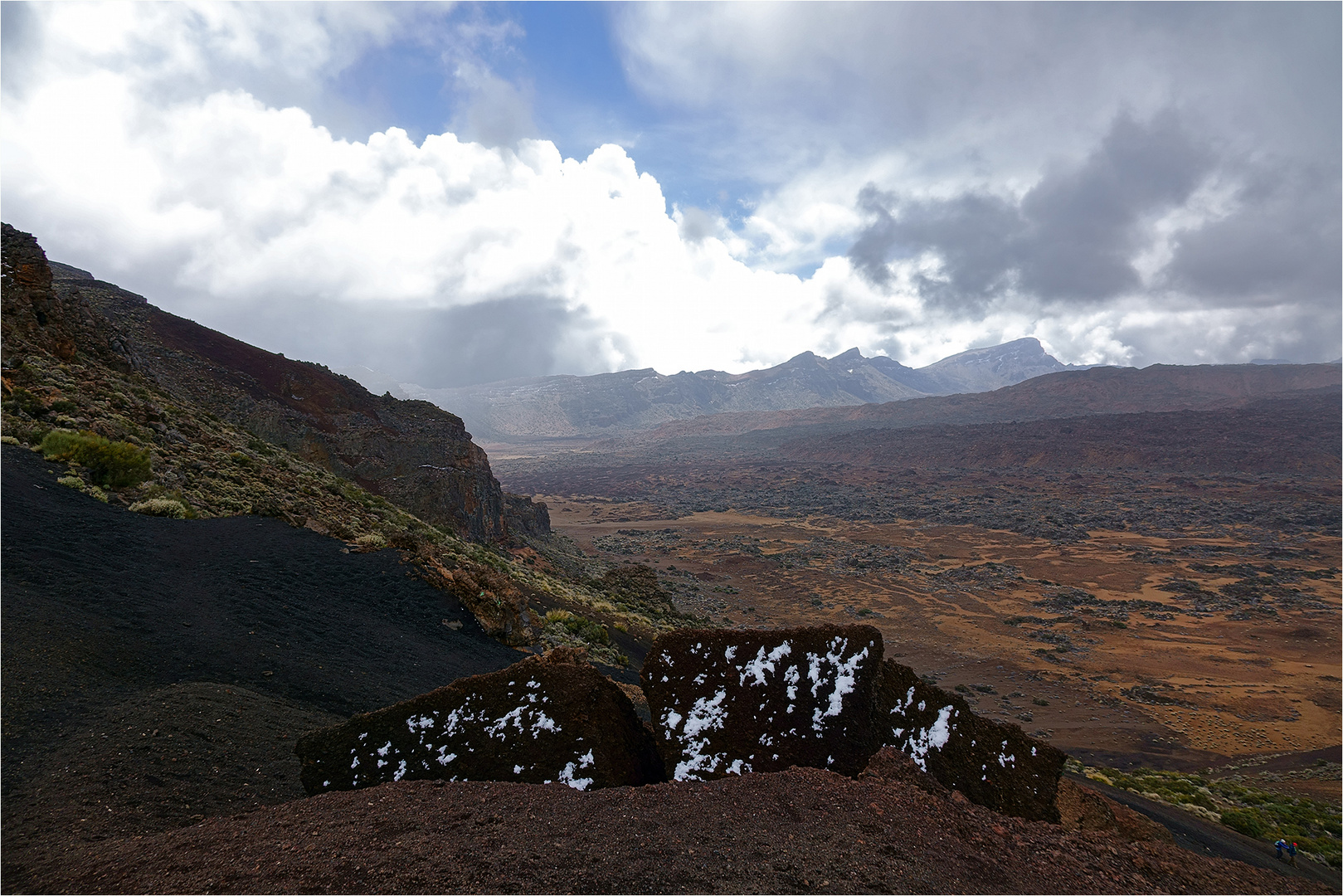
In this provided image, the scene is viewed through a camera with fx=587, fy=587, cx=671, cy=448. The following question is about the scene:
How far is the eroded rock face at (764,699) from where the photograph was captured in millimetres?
4746

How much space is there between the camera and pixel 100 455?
35.3 ft

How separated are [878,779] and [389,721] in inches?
157

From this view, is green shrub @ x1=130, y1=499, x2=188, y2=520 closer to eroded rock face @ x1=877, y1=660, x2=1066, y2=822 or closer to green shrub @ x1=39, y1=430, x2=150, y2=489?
green shrub @ x1=39, y1=430, x2=150, y2=489

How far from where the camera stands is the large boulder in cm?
472

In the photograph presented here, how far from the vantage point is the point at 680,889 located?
3.22 meters

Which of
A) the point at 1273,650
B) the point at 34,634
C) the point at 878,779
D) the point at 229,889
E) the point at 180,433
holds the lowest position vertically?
the point at 1273,650

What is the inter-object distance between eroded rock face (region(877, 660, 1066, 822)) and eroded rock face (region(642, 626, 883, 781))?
11.9 inches

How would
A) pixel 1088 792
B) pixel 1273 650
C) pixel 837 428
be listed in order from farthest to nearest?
pixel 837 428, pixel 1273 650, pixel 1088 792

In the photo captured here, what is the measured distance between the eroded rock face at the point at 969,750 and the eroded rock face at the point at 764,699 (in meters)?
0.30

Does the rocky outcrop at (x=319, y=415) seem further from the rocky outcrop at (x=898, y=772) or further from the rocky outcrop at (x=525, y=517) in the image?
the rocky outcrop at (x=898, y=772)

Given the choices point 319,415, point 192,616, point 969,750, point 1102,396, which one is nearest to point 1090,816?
point 969,750

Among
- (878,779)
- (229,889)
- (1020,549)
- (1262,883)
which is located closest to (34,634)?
(229,889)

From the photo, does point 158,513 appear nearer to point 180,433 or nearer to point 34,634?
point 34,634

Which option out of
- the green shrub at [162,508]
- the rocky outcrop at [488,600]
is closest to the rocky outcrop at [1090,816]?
the rocky outcrop at [488,600]
